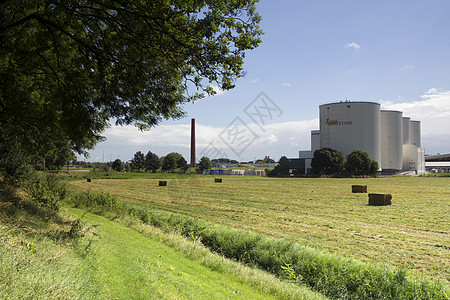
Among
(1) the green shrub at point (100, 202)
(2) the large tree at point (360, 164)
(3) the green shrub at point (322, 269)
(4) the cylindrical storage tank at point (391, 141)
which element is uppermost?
(4) the cylindrical storage tank at point (391, 141)

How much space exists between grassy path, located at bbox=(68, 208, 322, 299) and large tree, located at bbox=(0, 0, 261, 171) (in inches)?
188

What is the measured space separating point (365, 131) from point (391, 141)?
625 inches

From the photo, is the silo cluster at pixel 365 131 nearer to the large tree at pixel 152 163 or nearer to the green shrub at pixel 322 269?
the large tree at pixel 152 163

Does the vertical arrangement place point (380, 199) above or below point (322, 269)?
above

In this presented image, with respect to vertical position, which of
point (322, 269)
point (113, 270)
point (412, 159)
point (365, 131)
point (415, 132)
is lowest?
point (322, 269)

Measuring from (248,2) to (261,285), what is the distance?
24.9 feet

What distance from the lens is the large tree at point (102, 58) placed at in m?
7.58

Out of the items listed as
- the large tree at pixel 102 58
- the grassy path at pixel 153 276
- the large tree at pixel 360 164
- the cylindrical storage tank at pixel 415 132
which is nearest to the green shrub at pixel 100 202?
the large tree at pixel 102 58

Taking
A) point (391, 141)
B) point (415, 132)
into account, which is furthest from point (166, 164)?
point (415, 132)

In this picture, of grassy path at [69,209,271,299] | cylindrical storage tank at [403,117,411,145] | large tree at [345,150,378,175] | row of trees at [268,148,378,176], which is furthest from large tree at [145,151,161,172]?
grassy path at [69,209,271,299]

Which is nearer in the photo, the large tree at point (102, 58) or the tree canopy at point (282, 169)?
the large tree at point (102, 58)

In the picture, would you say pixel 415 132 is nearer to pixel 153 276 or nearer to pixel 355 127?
pixel 355 127

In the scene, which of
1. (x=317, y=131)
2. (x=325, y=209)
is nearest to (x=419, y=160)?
(x=317, y=131)

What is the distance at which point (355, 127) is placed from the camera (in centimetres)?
9588
